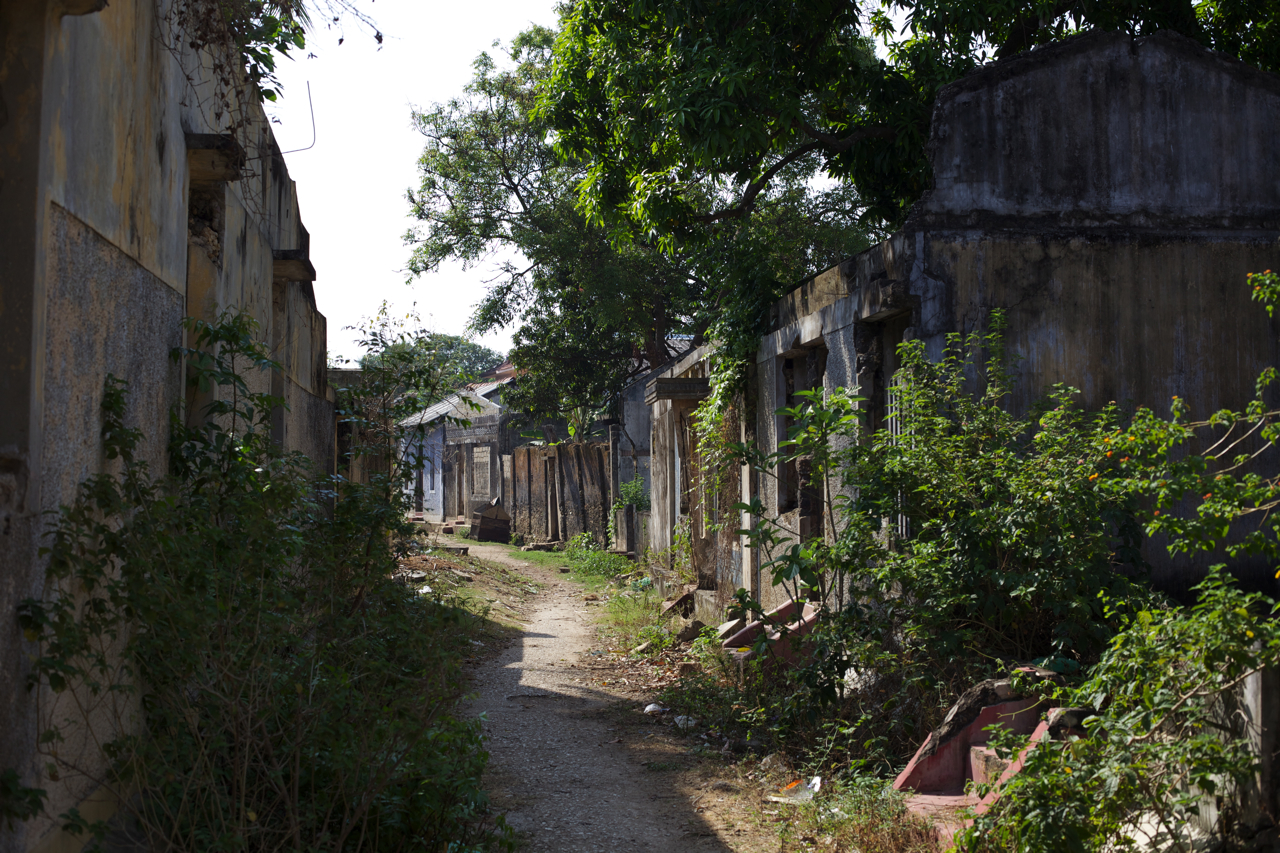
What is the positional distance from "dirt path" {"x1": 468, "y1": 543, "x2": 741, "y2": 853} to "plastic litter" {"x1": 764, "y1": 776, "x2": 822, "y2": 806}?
36 centimetres

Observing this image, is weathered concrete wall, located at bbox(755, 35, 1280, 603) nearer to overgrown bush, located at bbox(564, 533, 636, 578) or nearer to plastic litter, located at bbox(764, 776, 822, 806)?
plastic litter, located at bbox(764, 776, 822, 806)

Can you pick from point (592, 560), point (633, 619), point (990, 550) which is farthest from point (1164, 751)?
point (592, 560)

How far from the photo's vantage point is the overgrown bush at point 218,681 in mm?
2736

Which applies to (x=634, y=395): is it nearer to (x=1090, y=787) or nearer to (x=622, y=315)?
(x=622, y=315)

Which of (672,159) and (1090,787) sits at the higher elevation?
(672,159)

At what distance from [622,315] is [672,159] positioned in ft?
24.3

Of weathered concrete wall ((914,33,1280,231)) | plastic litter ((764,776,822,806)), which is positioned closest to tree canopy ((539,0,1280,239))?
weathered concrete wall ((914,33,1280,231))

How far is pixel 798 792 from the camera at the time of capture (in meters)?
4.98

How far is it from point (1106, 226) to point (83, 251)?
5594mm

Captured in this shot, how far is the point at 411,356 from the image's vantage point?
660cm

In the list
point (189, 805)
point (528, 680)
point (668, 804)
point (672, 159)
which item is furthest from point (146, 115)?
point (672, 159)

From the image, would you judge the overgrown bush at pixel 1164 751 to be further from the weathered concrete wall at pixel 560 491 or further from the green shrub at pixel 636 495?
the weathered concrete wall at pixel 560 491

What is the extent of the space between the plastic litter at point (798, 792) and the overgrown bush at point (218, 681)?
5.15 ft

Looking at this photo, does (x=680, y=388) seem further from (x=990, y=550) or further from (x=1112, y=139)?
(x=990, y=550)
